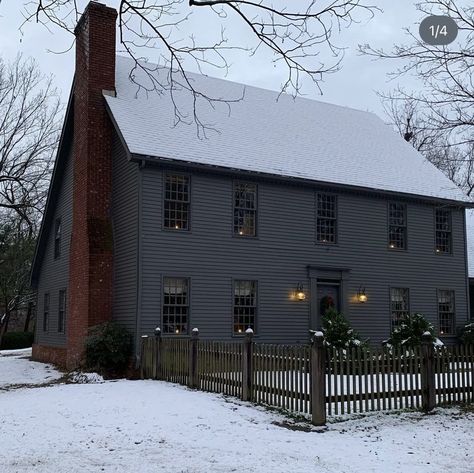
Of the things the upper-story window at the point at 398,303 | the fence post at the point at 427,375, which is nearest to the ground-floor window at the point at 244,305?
the upper-story window at the point at 398,303

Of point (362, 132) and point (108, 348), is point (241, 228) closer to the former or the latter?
point (108, 348)

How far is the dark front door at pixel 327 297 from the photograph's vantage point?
2058 centimetres

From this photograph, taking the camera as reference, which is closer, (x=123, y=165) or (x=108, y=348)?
(x=108, y=348)

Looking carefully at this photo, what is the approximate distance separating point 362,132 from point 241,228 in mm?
9174

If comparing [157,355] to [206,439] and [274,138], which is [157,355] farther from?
[274,138]

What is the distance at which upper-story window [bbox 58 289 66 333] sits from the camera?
22.0 m

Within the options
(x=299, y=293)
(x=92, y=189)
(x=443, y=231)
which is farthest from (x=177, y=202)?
(x=443, y=231)

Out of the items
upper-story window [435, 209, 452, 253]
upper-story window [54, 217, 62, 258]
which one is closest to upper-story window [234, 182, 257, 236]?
upper-story window [54, 217, 62, 258]

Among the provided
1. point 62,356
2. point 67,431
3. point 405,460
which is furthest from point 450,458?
point 62,356

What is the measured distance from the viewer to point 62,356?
70.1 feet

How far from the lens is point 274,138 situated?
70.9ft

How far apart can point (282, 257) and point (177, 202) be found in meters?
3.94

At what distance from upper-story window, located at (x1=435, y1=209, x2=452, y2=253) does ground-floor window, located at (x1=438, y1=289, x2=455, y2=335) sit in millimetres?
1613

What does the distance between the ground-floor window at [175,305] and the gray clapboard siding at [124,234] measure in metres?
0.94
